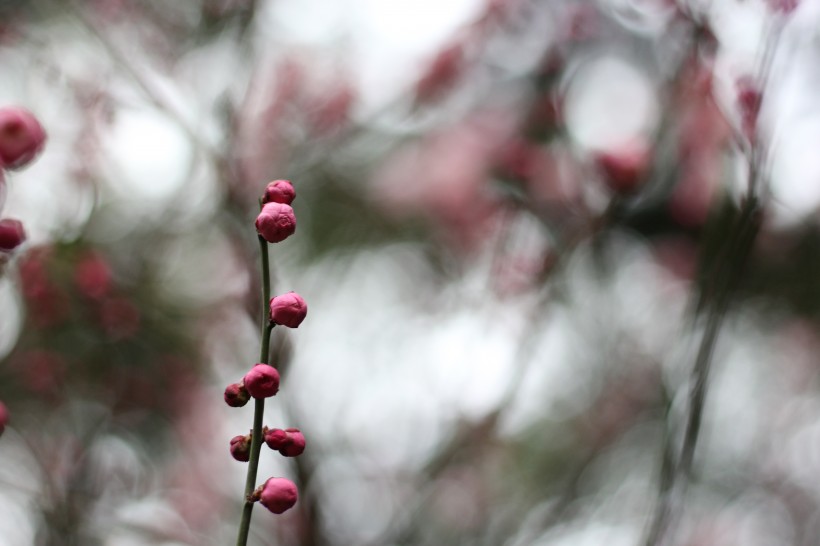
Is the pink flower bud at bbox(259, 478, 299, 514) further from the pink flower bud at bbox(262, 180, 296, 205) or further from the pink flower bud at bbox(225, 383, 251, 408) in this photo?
the pink flower bud at bbox(262, 180, 296, 205)

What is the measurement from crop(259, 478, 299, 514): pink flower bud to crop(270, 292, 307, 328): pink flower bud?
0.40 feet

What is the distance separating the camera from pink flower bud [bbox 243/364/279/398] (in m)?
0.57

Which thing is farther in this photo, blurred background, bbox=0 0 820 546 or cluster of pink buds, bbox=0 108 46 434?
blurred background, bbox=0 0 820 546

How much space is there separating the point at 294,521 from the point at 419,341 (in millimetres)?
903

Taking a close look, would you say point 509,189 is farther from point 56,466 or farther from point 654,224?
point 654,224

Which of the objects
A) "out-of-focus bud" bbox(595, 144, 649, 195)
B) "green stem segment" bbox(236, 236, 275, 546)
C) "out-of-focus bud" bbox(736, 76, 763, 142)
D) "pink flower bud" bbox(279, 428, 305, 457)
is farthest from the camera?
"out-of-focus bud" bbox(595, 144, 649, 195)

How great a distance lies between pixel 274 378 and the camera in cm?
58

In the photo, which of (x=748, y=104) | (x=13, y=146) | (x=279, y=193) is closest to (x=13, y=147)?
(x=13, y=146)

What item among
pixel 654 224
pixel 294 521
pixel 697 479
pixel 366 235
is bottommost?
pixel 294 521

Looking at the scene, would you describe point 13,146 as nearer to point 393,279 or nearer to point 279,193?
point 279,193

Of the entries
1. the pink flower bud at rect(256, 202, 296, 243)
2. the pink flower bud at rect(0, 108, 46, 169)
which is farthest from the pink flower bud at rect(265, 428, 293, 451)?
the pink flower bud at rect(0, 108, 46, 169)

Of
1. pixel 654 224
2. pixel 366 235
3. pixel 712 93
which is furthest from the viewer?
pixel 654 224

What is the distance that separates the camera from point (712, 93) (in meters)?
1.40

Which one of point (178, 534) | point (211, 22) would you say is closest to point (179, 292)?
point (211, 22)
